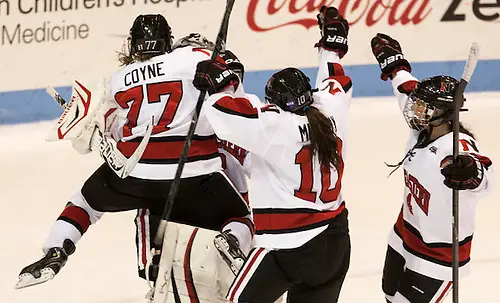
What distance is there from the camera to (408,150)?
314 centimetres

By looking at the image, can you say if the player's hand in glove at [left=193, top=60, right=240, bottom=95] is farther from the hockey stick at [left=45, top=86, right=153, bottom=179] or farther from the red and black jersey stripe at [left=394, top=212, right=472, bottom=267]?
the red and black jersey stripe at [left=394, top=212, right=472, bottom=267]

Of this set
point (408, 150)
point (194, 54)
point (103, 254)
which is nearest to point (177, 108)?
point (194, 54)

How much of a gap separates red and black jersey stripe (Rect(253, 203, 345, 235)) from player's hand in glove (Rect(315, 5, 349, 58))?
0.73 metres

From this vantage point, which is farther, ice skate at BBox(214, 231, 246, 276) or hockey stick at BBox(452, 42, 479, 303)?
ice skate at BBox(214, 231, 246, 276)

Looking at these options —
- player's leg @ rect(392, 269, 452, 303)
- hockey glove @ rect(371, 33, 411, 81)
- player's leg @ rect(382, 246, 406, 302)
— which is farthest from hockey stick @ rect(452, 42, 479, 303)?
hockey glove @ rect(371, 33, 411, 81)

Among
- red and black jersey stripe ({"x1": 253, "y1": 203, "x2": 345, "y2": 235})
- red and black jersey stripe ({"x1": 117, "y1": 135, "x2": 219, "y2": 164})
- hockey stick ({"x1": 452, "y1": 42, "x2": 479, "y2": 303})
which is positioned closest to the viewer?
hockey stick ({"x1": 452, "y1": 42, "x2": 479, "y2": 303})

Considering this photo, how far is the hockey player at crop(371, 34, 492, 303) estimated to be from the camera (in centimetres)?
297

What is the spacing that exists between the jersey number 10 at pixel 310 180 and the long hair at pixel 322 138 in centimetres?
2

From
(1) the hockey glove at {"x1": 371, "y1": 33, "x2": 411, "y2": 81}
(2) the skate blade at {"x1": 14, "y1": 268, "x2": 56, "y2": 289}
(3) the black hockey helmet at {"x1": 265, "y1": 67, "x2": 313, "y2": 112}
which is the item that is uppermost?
(1) the hockey glove at {"x1": 371, "y1": 33, "x2": 411, "y2": 81}

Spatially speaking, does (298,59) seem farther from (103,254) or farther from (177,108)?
(177,108)

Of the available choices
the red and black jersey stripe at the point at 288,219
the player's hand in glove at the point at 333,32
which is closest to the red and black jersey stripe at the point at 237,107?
the red and black jersey stripe at the point at 288,219

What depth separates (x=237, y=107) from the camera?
9.06 ft

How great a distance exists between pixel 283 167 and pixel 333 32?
770 mm

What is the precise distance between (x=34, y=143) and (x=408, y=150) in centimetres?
345
